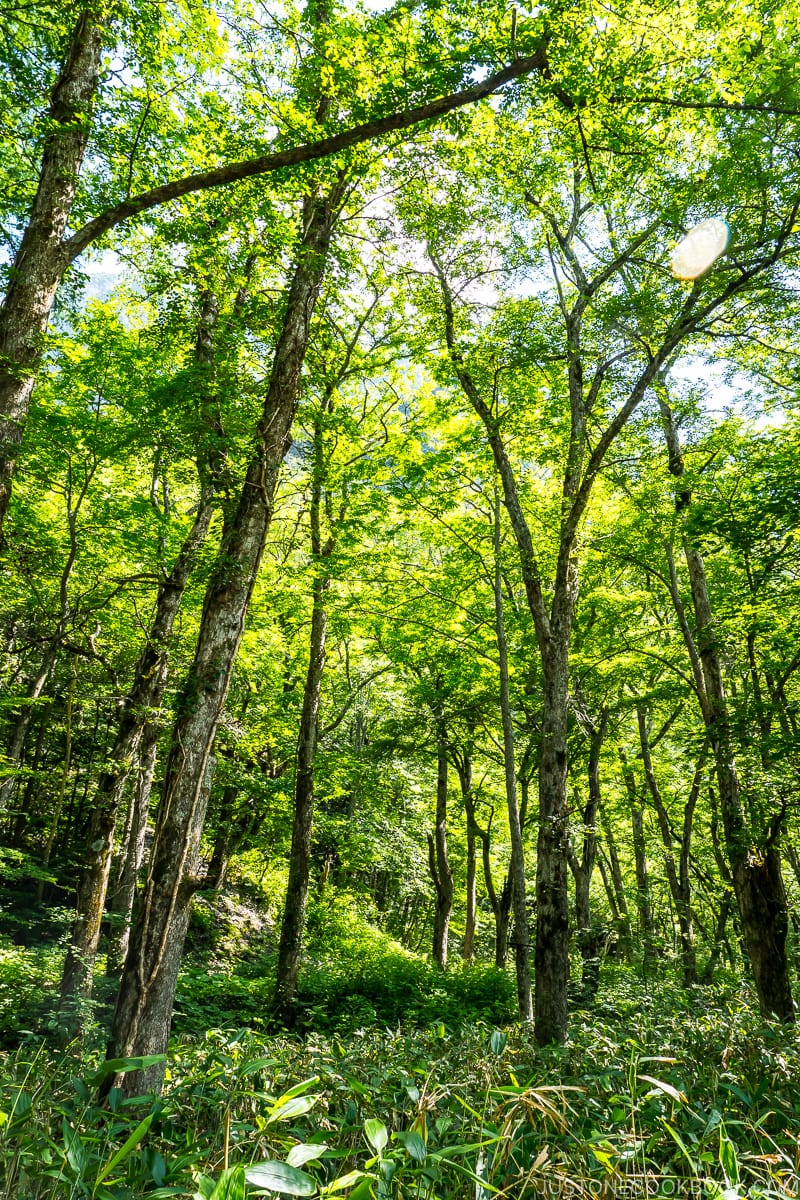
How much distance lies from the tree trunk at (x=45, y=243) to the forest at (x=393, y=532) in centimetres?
3

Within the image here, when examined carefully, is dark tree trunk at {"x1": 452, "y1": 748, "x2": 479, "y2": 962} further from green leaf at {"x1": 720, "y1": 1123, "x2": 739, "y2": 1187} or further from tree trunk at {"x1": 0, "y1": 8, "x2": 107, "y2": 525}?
green leaf at {"x1": 720, "y1": 1123, "x2": 739, "y2": 1187}

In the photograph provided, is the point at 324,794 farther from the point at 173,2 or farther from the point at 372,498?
the point at 173,2

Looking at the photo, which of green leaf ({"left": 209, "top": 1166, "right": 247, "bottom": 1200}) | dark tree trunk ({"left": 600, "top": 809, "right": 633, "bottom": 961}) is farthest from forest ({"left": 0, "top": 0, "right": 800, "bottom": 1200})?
dark tree trunk ({"left": 600, "top": 809, "right": 633, "bottom": 961})

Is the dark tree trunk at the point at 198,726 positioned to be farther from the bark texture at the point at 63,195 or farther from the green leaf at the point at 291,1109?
the green leaf at the point at 291,1109

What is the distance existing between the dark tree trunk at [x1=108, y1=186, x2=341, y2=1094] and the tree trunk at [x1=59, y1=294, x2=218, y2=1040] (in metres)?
2.91

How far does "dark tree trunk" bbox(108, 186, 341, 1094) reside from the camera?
13.6ft

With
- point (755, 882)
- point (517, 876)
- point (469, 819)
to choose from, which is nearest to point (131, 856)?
point (517, 876)

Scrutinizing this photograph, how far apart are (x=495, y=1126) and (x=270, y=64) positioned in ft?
32.6

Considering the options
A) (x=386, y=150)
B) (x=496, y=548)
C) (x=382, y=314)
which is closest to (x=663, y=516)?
(x=496, y=548)

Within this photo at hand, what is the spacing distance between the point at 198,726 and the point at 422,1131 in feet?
12.7

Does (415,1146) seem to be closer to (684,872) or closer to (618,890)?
(684,872)

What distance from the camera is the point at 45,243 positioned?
465 centimetres

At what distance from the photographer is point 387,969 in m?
12.3

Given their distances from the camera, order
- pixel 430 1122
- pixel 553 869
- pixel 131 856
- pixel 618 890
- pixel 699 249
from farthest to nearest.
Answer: pixel 618 890 → pixel 131 856 → pixel 699 249 → pixel 553 869 → pixel 430 1122
